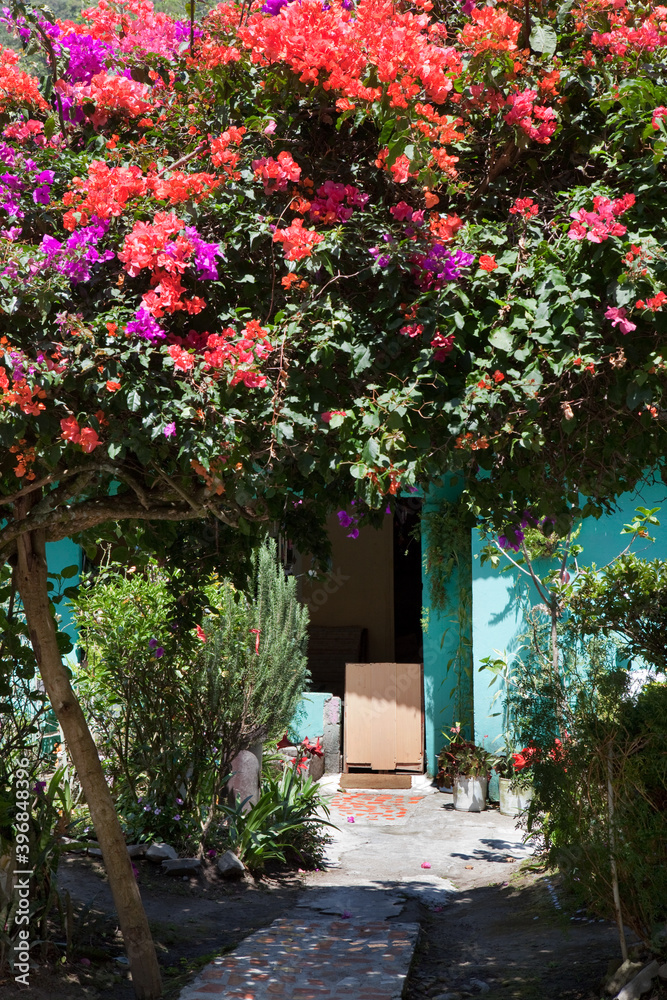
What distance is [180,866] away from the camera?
5.46 m

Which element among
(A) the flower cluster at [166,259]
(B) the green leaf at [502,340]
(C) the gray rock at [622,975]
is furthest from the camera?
(C) the gray rock at [622,975]

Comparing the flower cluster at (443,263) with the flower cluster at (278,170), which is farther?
the flower cluster at (278,170)

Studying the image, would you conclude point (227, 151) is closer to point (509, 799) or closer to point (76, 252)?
point (76, 252)

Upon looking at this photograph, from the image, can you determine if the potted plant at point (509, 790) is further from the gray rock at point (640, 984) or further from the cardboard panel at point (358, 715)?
the gray rock at point (640, 984)

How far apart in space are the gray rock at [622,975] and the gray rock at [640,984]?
75mm

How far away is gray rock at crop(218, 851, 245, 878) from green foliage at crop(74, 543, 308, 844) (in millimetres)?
225

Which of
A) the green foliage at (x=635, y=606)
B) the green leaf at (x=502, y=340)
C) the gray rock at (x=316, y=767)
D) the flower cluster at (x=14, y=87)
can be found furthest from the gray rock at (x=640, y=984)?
the gray rock at (x=316, y=767)

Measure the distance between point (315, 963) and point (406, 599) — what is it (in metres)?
8.41

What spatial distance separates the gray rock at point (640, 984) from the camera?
3293 millimetres

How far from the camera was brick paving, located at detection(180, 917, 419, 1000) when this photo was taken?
11.8 feet

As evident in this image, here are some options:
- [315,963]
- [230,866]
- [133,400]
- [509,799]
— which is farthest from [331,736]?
[133,400]

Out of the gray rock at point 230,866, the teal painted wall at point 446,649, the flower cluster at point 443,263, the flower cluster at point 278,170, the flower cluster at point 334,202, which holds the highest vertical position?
the flower cluster at point 278,170

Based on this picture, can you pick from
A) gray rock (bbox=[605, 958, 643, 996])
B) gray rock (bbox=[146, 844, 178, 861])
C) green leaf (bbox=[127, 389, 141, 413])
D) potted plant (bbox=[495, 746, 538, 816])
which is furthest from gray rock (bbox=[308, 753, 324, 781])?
green leaf (bbox=[127, 389, 141, 413])

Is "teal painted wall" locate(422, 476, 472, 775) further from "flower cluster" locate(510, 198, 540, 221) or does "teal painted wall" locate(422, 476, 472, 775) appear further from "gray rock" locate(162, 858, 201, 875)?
"flower cluster" locate(510, 198, 540, 221)
